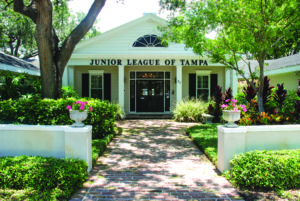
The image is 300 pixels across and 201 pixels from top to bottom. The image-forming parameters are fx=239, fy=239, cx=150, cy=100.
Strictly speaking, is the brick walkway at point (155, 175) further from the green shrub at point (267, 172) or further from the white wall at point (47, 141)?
the white wall at point (47, 141)

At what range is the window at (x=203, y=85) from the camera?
14.9 meters

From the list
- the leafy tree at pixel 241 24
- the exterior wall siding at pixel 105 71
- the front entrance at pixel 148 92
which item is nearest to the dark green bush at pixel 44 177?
the leafy tree at pixel 241 24

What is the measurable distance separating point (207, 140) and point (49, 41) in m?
5.93

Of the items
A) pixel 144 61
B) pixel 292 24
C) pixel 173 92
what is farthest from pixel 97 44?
pixel 292 24

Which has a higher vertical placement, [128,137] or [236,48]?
[236,48]

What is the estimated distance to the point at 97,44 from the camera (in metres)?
13.9

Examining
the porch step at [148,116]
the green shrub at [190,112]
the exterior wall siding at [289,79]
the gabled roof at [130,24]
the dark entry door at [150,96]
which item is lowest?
the porch step at [148,116]

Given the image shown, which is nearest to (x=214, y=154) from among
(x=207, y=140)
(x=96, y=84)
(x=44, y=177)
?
(x=207, y=140)

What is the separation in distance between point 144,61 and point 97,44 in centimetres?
298

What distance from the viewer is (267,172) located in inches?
168

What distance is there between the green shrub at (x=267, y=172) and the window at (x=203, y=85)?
10409 mm

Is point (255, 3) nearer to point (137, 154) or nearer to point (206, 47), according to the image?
point (206, 47)

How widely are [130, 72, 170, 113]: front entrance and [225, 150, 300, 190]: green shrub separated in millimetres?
10594

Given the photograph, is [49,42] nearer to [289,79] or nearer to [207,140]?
[207,140]
